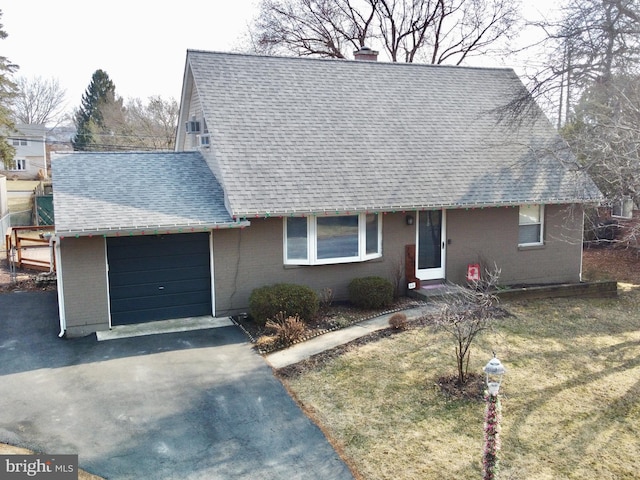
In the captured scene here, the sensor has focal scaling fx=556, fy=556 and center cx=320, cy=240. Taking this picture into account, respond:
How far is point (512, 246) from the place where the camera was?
14.8m

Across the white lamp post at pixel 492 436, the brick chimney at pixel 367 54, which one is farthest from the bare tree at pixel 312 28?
the white lamp post at pixel 492 436

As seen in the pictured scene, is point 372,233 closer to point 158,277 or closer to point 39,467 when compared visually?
point 158,277

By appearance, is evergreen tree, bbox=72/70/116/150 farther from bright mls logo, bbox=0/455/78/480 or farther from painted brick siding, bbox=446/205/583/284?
bright mls logo, bbox=0/455/78/480

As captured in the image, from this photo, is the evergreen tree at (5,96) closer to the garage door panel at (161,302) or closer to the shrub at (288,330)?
the garage door panel at (161,302)

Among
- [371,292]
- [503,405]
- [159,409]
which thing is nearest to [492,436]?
[503,405]

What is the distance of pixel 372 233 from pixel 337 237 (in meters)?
0.95

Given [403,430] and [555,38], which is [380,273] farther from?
[555,38]

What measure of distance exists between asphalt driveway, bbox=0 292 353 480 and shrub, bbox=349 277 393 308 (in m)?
2.96

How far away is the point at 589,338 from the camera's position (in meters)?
11.0

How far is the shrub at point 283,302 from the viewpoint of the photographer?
1138cm

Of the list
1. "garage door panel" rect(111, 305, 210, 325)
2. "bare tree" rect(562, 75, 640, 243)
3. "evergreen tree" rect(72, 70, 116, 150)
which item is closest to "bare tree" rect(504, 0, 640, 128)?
"bare tree" rect(562, 75, 640, 243)

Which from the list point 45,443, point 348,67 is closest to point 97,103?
point 348,67

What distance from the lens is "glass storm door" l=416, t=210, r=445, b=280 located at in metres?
14.0

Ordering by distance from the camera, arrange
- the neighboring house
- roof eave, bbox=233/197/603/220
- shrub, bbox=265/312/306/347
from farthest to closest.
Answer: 1. the neighboring house
2. roof eave, bbox=233/197/603/220
3. shrub, bbox=265/312/306/347
